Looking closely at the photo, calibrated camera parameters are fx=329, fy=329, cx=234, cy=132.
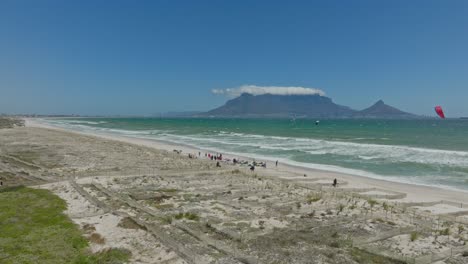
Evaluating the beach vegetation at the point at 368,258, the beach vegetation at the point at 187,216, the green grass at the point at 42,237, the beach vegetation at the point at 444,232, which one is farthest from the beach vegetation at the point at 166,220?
the beach vegetation at the point at 444,232

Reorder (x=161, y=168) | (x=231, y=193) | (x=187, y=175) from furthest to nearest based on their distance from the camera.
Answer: (x=161, y=168)
(x=187, y=175)
(x=231, y=193)

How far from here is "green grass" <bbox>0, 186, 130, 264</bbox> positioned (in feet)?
38.1

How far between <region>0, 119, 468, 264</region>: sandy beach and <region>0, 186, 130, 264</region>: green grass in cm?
58

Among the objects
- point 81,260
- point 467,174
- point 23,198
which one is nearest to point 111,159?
point 23,198

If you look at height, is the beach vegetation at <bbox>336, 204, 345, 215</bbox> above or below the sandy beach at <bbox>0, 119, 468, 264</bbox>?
above

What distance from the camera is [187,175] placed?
93.4ft

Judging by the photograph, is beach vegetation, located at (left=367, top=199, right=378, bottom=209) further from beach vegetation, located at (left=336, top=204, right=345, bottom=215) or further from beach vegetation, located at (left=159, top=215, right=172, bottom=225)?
beach vegetation, located at (left=159, top=215, right=172, bottom=225)

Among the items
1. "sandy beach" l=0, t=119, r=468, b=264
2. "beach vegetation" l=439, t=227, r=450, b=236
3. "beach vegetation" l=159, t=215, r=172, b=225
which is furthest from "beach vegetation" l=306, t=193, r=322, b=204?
"beach vegetation" l=159, t=215, r=172, b=225

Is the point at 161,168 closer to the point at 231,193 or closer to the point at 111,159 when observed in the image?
the point at 111,159

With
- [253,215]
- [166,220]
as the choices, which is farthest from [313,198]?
[166,220]

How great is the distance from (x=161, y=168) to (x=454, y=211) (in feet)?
77.0

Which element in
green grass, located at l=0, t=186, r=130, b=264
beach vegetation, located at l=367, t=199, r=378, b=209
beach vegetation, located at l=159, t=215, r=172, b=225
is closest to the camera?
green grass, located at l=0, t=186, r=130, b=264

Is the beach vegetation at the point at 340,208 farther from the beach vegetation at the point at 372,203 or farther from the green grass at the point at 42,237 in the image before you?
the green grass at the point at 42,237

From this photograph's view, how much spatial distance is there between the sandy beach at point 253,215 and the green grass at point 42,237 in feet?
1.90
